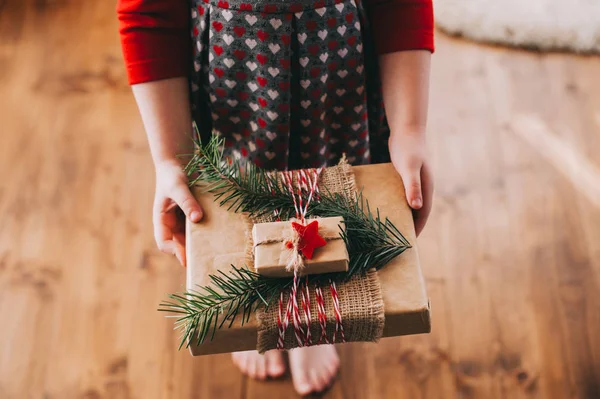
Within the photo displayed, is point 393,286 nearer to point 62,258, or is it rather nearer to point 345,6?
point 345,6

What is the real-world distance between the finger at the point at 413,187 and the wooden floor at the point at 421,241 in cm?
60

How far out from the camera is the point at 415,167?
28.8 inches

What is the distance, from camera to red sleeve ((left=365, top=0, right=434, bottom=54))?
78cm

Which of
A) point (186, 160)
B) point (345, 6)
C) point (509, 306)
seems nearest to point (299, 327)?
point (186, 160)

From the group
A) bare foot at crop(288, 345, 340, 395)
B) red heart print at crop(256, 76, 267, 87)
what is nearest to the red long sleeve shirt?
red heart print at crop(256, 76, 267, 87)

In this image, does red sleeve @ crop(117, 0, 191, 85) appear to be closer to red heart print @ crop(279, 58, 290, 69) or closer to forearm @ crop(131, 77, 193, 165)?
forearm @ crop(131, 77, 193, 165)

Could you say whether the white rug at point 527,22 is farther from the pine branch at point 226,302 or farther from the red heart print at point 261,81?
the pine branch at point 226,302

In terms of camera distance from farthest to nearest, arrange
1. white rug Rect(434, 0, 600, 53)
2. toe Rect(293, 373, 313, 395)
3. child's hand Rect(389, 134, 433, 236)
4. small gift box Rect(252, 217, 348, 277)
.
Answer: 1. white rug Rect(434, 0, 600, 53)
2. toe Rect(293, 373, 313, 395)
3. child's hand Rect(389, 134, 433, 236)
4. small gift box Rect(252, 217, 348, 277)

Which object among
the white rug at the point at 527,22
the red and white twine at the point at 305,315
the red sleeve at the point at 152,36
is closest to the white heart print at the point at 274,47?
the red sleeve at the point at 152,36

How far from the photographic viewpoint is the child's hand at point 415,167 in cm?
71

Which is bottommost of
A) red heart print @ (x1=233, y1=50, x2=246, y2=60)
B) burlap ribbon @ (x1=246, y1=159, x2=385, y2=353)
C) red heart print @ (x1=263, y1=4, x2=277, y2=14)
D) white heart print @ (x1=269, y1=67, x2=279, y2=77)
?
burlap ribbon @ (x1=246, y1=159, x2=385, y2=353)

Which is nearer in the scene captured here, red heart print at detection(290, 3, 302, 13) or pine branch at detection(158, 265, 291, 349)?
pine branch at detection(158, 265, 291, 349)

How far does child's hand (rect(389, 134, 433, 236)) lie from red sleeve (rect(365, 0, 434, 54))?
0.12 meters

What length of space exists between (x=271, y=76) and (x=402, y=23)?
0.19 meters
